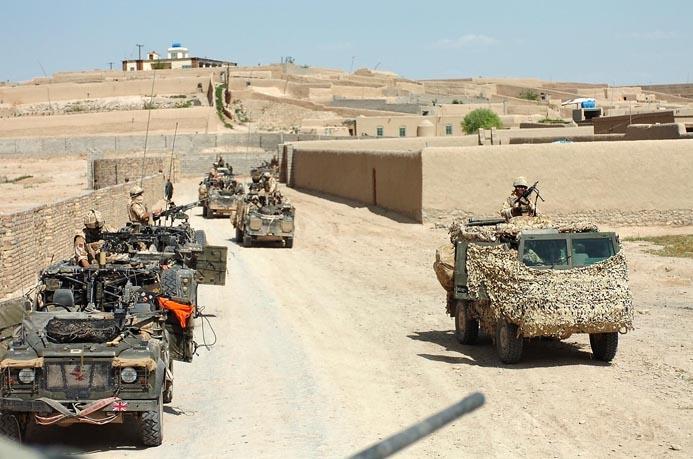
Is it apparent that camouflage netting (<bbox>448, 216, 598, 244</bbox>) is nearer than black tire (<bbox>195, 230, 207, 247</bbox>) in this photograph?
Yes

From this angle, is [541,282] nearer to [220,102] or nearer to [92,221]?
[92,221]

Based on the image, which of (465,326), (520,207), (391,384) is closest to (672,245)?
(520,207)

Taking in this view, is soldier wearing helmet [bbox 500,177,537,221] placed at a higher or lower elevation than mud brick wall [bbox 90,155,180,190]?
higher

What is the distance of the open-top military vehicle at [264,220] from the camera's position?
2422 cm

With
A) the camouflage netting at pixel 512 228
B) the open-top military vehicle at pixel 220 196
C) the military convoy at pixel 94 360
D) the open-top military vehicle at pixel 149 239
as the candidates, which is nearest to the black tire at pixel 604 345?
the camouflage netting at pixel 512 228

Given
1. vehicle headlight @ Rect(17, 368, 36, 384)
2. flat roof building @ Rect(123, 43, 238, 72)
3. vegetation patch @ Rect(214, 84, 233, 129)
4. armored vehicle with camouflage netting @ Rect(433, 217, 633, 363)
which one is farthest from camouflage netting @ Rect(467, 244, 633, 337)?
flat roof building @ Rect(123, 43, 238, 72)

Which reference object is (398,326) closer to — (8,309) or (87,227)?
(87,227)

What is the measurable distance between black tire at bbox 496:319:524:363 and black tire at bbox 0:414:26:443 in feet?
17.9

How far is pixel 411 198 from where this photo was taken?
92.8 feet

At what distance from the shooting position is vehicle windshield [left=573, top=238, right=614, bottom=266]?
460 inches

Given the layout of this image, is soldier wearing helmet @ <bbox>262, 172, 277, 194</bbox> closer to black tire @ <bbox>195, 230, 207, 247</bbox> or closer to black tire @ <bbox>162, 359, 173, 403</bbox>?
black tire @ <bbox>195, 230, 207, 247</bbox>

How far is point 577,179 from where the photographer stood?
27.3 metres

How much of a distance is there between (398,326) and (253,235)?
32.1ft

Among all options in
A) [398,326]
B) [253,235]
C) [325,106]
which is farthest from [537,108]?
[398,326]
